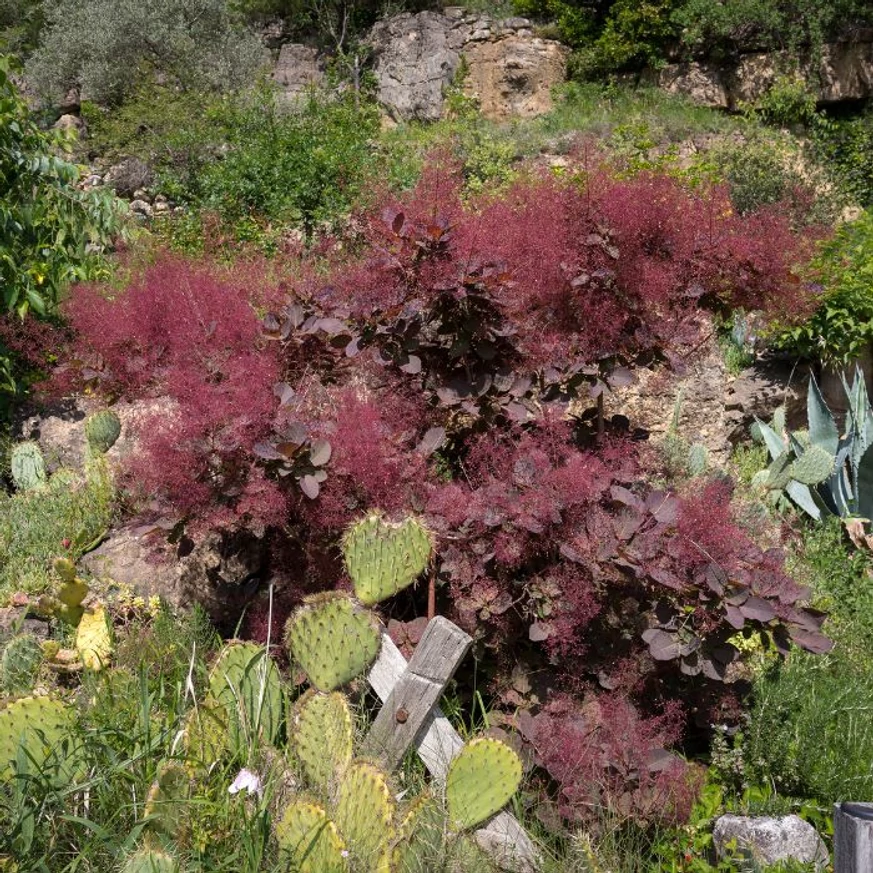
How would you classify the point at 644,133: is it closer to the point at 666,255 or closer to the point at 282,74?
the point at 282,74

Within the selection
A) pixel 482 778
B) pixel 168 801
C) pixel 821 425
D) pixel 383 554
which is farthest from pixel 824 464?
pixel 168 801

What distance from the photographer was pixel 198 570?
374 cm

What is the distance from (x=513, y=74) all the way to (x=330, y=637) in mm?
12915

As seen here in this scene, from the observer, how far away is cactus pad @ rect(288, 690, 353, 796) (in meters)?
2.42

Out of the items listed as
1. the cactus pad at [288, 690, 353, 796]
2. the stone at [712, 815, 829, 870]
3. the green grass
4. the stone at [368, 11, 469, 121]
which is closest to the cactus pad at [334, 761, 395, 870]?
the cactus pad at [288, 690, 353, 796]

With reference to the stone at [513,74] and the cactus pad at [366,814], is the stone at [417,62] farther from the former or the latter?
the cactus pad at [366,814]

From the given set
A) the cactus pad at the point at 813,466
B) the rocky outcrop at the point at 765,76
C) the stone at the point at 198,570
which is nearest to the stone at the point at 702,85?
the rocky outcrop at the point at 765,76

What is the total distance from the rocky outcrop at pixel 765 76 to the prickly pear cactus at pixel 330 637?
1228 centimetres

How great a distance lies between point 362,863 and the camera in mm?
2199

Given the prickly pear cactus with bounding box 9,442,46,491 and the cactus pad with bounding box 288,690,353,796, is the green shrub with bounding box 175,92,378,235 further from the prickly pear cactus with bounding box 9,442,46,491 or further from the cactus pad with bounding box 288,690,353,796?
the cactus pad with bounding box 288,690,353,796

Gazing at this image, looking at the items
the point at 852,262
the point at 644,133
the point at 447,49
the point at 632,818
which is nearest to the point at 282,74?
the point at 447,49

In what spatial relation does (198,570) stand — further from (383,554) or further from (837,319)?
(837,319)

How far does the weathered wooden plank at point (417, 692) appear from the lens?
96.0 inches

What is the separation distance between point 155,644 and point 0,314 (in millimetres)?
2875
